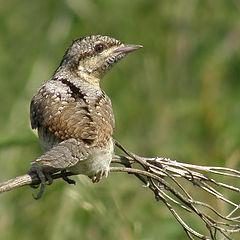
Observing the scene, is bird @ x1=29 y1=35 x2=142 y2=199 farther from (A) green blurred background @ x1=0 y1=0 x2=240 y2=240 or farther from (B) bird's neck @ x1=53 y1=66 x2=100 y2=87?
(A) green blurred background @ x1=0 y1=0 x2=240 y2=240

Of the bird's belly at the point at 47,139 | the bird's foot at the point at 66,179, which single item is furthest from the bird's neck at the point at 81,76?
the bird's foot at the point at 66,179

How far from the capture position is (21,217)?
594 centimetres

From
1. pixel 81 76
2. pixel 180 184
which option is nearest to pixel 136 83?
pixel 81 76

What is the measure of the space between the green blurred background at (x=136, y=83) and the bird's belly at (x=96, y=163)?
1356 mm

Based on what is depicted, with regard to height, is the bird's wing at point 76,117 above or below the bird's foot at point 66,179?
above

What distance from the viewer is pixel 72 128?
156 inches

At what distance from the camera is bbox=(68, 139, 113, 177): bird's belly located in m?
3.98

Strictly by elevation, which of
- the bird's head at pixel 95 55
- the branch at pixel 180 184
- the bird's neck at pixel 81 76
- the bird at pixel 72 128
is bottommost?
the branch at pixel 180 184

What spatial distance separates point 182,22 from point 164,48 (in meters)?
0.32

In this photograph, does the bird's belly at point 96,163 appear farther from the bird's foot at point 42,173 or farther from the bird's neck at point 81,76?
the bird's neck at point 81,76

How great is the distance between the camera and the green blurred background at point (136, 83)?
581 cm

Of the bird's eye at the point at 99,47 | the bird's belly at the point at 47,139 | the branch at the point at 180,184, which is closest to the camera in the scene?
the branch at the point at 180,184

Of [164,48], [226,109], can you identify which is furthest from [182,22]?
[226,109]

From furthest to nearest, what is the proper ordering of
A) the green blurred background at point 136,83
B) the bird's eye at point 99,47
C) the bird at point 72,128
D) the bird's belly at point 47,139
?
the green blurred background at point 136,83 < the bird's eye at point 99,47 < the bird's belly at point 47,139 < the bird at point 72,128
